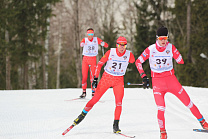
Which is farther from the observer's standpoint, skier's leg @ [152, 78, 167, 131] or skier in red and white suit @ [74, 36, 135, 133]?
skier in red and white suit @ [74, 36, 135, 133]

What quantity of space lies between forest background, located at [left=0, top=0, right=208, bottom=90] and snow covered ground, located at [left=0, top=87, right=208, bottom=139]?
7.65 metres

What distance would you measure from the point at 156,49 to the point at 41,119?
3524 millimetres

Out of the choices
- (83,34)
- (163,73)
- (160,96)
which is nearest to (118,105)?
(160,96)

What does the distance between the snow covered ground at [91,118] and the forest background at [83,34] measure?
7645 mm

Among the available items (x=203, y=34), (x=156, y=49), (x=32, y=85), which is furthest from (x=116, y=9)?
(x=156, y=49)

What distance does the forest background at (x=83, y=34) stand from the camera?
18438 millimetres

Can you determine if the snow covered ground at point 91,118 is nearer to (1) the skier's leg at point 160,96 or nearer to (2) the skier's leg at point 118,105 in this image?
(2) the skier's leg at point 118,105

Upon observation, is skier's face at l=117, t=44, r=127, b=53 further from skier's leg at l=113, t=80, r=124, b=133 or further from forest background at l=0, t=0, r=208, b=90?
forest background at l=0, t=0, r=208, b=90

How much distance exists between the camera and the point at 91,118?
715cm

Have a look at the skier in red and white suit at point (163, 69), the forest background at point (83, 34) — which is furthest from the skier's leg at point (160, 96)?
the forest background at point (83, 34)

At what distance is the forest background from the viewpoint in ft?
60.5

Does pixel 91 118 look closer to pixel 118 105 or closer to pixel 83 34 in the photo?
pixel 118 105

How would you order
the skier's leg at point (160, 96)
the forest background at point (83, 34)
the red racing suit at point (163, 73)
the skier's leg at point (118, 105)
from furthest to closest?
the forest background at point (83, 34) → the skier's leg at point (118, 105) → the red racing suit at point (163, 73) → the skier's leg at point (160, 96)

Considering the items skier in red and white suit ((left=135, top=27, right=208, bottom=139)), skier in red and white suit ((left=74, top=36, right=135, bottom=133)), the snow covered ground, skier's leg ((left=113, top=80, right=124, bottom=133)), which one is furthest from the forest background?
skier in red and white suit ((left=135, top=27, right=208, bottom=139))
